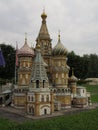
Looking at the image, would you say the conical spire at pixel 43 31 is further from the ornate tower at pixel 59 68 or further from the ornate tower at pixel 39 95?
the ornate tower at pixel 39 95

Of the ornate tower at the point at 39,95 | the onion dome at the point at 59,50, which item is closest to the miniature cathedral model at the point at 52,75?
the onion dome at the point at 59,50

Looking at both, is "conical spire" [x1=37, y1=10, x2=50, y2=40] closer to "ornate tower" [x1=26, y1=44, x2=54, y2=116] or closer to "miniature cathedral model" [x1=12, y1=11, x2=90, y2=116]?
"miniature cathedral model" [x1=12, y1=11, x2=90, y2=116]

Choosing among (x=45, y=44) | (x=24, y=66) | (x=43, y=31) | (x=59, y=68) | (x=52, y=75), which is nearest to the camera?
(x=24, y=66)

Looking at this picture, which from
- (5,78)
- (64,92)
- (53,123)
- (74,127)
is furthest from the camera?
(5,78)

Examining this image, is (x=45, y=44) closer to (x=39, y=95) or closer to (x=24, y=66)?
(x=24, y=66)

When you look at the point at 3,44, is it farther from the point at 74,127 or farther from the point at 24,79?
the point at 74,127

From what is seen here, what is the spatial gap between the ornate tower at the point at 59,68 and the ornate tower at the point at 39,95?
642cm

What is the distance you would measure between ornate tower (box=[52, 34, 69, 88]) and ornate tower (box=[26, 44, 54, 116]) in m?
6.42

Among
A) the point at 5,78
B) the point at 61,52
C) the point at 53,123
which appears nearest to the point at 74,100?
the point at 61,52

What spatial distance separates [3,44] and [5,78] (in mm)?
11474

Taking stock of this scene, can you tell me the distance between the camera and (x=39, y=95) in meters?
39.2

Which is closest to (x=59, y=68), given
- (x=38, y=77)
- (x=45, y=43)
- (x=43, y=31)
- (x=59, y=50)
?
(x=59, y=50)

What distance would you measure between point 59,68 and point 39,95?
926 centimetres

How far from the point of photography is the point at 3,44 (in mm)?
84625
